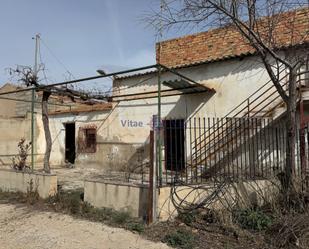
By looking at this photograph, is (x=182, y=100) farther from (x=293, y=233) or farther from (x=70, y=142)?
(x=293, y=233)

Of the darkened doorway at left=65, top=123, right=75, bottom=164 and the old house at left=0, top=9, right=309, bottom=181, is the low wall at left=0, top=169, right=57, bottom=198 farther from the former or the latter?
the darkened doorway at left=65, top=123, right=75, bottom=164

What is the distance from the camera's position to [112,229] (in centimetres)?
684

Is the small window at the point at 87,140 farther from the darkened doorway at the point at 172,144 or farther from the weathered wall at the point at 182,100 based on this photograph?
the darkened doorway at the point at 172,144

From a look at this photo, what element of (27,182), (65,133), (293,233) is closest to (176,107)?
(27,182)

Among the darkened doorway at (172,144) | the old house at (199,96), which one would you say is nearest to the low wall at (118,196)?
the darkened doorway at (172,144)

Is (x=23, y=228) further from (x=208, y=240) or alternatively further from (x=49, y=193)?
(x=208, y=240)

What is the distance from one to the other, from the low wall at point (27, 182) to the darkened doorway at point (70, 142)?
28.6ft

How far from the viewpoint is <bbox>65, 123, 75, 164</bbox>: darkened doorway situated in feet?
64.7

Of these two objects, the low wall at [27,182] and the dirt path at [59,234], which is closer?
the dirt path at [59,234]

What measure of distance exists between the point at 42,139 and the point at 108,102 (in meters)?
5.22

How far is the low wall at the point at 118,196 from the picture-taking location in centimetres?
730

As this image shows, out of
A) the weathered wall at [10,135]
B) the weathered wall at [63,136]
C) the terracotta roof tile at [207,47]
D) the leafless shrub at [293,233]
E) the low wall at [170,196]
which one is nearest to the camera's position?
the leafless shrub at [293,233]

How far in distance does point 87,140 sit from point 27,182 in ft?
25.8

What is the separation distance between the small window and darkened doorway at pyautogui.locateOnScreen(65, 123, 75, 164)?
1.74 m
